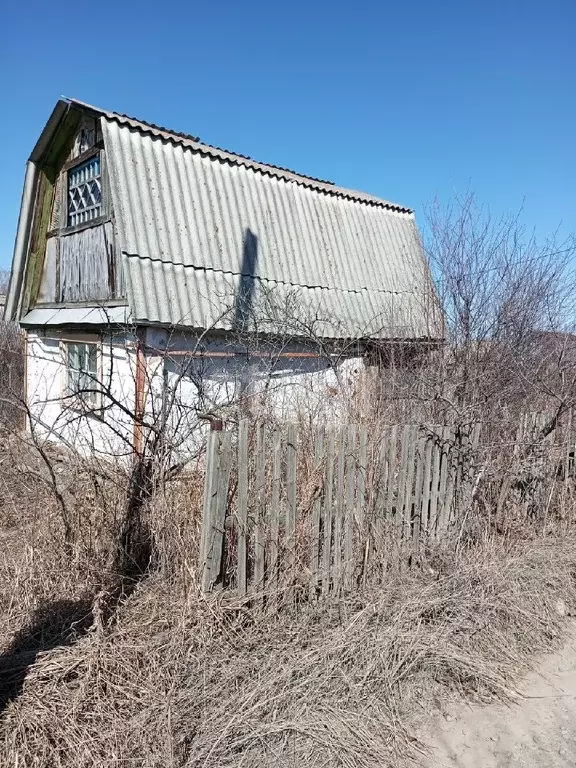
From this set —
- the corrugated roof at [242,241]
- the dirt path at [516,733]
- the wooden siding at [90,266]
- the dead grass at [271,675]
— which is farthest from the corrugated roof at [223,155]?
the dirt path at [516,733]

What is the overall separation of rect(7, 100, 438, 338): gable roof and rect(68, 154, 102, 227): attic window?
35.4 inches

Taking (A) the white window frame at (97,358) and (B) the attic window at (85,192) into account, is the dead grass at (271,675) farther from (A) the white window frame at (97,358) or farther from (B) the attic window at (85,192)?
(B) the attic window at (85,192)

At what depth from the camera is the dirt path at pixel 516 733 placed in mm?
2904

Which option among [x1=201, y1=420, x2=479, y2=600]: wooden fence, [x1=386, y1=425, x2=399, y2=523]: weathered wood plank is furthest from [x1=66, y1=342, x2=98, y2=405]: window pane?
[x1=386, y1=425, x2=399, y2=523]: weathered wood plank

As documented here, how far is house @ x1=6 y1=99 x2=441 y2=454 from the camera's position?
335 inches

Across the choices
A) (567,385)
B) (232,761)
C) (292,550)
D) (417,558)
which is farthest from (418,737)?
(567,385)

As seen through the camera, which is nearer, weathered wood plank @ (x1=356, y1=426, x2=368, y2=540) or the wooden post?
the wooden post

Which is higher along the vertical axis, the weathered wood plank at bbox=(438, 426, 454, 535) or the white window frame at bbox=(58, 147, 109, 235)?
the white window frame at bbox=(58, 147, 109, 235)

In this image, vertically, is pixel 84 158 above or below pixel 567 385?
above

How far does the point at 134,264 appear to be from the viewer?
840 cm

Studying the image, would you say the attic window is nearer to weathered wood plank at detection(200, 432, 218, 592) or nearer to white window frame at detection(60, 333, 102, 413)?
white window frame at detection(60, 333, 102, 413)

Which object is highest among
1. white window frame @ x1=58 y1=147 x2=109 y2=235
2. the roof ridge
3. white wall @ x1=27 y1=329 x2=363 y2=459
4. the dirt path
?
white window frame @ x1=58 y1=147 x2=109 y2=235

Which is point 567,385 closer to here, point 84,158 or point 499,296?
point 499,296

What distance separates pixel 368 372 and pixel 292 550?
20.7 ft
